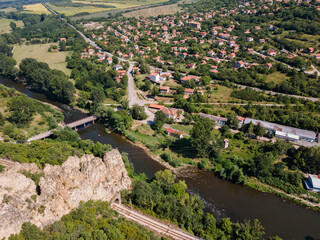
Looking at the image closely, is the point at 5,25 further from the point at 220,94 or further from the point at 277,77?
the point at 277,77

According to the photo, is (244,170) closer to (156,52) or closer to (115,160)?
(115,160)

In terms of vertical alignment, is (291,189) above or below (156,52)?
below

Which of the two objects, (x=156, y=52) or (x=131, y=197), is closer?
(x=131, y=197)

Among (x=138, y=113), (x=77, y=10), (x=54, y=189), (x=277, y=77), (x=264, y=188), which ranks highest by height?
(x=77, y=10)

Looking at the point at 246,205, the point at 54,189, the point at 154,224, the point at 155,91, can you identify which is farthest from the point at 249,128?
the point at 54,189

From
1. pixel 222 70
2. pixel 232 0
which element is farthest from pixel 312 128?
pixel 232 0

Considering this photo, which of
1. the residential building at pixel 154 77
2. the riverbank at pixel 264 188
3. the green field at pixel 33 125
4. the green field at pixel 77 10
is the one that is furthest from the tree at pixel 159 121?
the green field at pixel 77 10

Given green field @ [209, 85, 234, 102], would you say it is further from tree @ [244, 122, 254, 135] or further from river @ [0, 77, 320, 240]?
river @ [0, 77, 320, 240]
